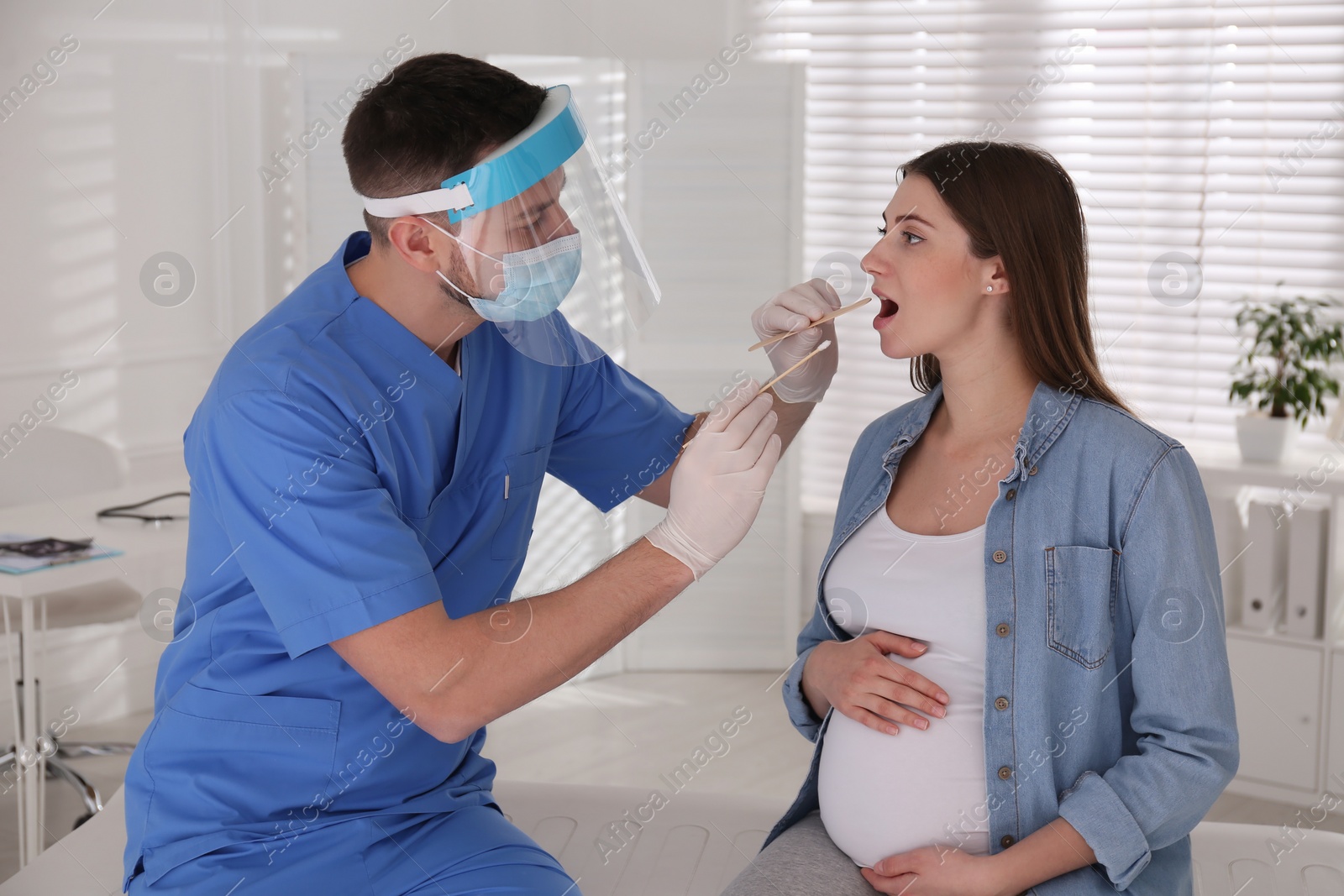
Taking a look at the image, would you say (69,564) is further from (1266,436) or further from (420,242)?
(1266,436)

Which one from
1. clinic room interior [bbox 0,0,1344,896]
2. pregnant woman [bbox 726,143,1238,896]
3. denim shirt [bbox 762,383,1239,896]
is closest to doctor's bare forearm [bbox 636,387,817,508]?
clinic room interior [bbox 0,0,1344,896]

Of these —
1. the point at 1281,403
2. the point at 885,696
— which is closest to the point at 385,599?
the point at 885,696

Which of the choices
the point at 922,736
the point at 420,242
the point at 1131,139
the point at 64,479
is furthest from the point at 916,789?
the point at 1131,139

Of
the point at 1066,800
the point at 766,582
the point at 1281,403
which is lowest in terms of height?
the point at 766,582

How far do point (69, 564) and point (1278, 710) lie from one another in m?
2.87

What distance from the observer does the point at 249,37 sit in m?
3.49

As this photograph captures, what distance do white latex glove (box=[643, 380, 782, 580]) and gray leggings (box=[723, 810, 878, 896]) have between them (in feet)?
1.20

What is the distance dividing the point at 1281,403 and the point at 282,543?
8.63ft

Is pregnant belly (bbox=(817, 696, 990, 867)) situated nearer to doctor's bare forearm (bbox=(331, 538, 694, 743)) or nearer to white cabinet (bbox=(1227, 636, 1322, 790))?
doctor's bare forearm (bbox=(331, 538, 694, 743))

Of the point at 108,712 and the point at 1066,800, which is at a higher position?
the point at 1066,800

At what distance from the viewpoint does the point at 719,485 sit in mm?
1394

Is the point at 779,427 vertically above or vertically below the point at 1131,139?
below

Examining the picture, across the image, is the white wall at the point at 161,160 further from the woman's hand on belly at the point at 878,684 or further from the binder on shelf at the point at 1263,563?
the woman's hand on belly at the point at 878,684

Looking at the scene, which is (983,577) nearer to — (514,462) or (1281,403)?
(514,462)
